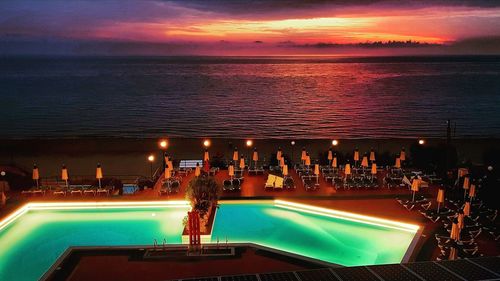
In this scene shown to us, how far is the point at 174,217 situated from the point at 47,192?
442 cm

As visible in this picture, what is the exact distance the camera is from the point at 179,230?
40.5 ft

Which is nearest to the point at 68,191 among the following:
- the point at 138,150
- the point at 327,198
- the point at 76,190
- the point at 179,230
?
the point at 76,190

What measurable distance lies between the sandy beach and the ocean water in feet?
41.8

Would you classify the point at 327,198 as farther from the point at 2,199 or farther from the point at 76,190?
the point at 2,199

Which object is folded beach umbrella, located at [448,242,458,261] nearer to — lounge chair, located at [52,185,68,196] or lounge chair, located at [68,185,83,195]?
lounge chair, located at [68,185,83,195]

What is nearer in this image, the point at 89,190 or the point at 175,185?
the point at 89,190

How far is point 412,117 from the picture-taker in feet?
164

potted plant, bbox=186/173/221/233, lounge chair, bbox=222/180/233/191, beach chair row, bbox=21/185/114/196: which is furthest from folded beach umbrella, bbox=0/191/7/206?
lounge chair, bbox=222/180/233/191

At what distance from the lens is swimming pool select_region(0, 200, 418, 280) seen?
434 inches

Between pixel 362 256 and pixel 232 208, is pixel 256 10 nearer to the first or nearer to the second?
pixel 232 208

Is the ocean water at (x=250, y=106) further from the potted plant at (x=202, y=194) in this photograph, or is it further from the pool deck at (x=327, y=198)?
the potted plant at (x=202, y=194)

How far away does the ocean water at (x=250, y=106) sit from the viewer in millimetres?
43375

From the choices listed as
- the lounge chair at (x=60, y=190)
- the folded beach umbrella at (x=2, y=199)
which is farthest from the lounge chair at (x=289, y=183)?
the folded beach umbrella at (x=2, y=199)

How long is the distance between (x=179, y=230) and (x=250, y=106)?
139 ft
